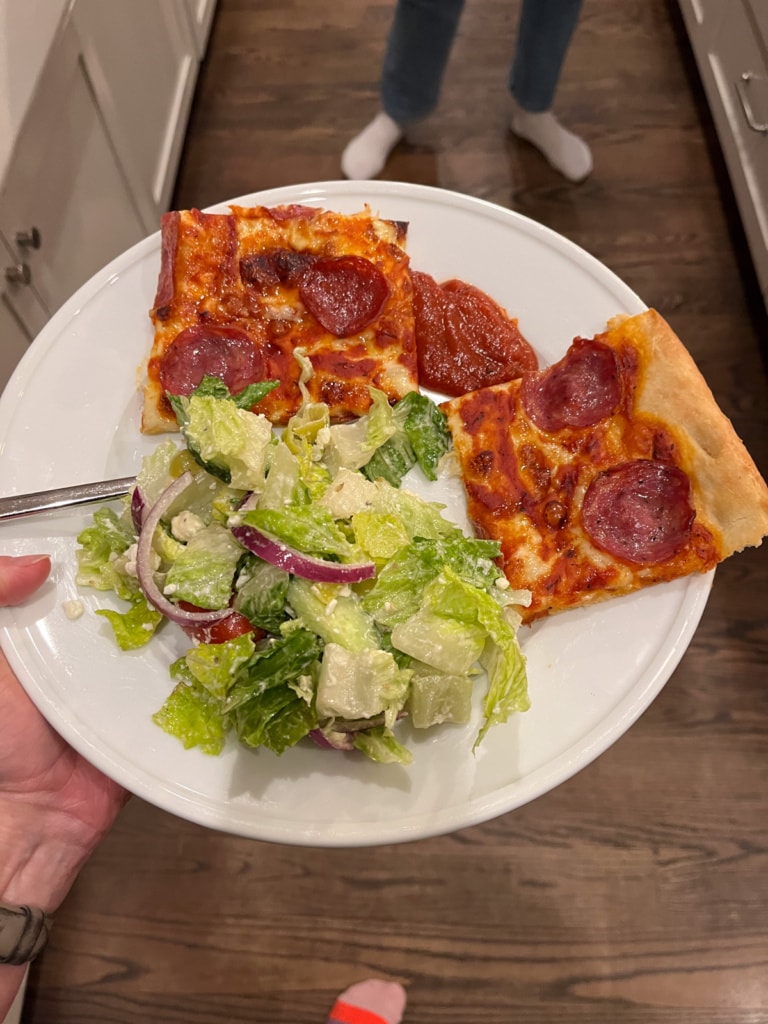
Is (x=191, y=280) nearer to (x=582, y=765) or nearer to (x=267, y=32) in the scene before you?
(x=582, y=765)

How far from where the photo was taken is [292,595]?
1.94 meters

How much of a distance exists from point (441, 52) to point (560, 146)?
0.86 meters

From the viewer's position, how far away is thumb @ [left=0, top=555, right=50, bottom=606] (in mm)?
2035

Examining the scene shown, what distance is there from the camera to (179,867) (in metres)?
3.08

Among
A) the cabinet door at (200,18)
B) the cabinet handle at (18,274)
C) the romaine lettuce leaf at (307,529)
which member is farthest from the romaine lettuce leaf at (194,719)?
the cabinet door at (200,18)

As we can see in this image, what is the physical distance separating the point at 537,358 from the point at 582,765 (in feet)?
4.23

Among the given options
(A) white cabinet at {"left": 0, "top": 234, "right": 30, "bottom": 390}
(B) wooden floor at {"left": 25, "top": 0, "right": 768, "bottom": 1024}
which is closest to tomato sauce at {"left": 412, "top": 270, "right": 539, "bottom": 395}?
(A) white cabinet at {"left": 0, "top": 234, "right": 30, "bottom": 390}

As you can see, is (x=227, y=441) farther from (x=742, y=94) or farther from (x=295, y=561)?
(x=742, y=94)

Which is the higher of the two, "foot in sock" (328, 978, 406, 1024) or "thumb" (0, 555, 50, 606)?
"thumb" (0, 555, 50, 606)

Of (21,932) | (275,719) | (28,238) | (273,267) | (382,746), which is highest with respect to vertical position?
(28,238)

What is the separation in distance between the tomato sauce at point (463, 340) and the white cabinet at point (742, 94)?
79.4 inches

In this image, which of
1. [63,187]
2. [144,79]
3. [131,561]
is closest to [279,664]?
[131,561]

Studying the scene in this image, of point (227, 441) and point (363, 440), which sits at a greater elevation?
point (227, 441)

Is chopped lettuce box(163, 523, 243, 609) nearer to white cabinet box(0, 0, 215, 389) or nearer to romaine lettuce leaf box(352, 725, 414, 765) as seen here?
romaine lettuce leaf box(352, 725, 414, 765)
